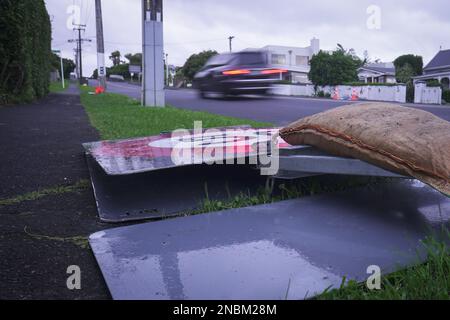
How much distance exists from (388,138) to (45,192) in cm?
272

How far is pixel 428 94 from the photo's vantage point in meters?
35.0

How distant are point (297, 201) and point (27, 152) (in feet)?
13.3

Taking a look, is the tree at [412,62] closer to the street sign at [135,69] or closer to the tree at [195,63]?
the street sign at [135,69]

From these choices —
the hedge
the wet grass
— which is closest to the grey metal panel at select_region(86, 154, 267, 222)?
the wet grass

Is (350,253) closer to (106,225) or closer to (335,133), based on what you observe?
(335,133)

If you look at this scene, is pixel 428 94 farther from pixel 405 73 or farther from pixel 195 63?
pixel 195 63

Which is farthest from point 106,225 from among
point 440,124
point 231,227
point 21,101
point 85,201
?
point 21,101

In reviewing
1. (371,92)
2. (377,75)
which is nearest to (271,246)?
(371,92)

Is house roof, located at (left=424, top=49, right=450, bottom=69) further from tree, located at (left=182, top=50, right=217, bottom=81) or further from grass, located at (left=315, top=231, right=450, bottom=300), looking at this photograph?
grass, located at (left=315, top=231, right=450, bottom=300)

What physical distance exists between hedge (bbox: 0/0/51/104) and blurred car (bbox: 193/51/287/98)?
993cm

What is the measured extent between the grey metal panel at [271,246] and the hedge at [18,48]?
13.3 metres

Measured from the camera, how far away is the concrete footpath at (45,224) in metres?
2.03

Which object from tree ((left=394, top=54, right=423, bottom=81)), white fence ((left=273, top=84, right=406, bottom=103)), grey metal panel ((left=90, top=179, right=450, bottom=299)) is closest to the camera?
grey metal panel ((left=90, top=179, right=450, bottom=299))

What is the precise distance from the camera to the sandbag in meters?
2.16
